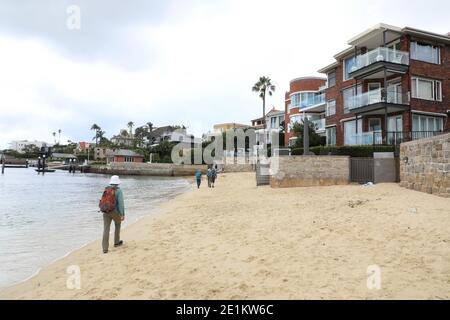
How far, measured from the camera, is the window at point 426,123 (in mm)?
26578

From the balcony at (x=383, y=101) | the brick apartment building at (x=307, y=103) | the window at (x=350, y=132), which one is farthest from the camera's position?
the brick apartment building at (x=307, y=103)

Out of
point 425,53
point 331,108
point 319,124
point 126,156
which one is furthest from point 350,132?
point 126,156

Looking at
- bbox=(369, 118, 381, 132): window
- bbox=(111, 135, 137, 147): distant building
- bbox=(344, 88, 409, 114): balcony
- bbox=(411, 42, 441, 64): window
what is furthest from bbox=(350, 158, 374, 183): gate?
bbox=(111, 135, 137, 147): distant building

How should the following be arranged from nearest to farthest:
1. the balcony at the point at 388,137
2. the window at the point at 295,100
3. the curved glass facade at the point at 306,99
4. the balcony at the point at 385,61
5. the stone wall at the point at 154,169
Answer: the balcony at the point at 388,137 < the balcony at the point at 385,61 < the curved glass facade at the point at 306,99 < the window at the point at 295,100 < the stone wall at the point at 154,169

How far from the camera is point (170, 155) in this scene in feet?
290

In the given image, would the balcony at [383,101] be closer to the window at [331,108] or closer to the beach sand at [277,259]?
→ the window at [331,108]

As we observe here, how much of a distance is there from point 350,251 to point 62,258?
760 centimetres

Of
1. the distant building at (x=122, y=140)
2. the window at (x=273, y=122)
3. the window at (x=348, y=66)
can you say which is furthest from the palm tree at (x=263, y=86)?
the distant building at (x=122, y=140)

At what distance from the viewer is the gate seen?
20.5 m

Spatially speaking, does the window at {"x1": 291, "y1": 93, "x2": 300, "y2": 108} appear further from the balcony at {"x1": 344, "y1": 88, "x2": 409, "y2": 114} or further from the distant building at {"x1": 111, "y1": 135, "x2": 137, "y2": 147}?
the distant building at {"x1": 111, "y1": 135, "x2": 137, "y2": 147}

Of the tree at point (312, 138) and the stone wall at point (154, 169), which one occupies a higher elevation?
the tree at point (312, 138)

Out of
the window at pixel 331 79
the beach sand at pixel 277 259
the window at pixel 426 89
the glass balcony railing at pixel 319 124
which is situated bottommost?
the beach sand at pixel 277 259

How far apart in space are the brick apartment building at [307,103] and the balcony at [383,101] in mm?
9370

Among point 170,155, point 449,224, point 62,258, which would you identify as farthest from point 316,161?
point 170,155
